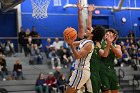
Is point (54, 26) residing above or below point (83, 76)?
below

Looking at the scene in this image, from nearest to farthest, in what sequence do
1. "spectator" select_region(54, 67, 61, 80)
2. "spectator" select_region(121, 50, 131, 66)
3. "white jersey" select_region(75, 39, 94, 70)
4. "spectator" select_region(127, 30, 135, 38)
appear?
"white jersey" select_region(75, 39, 94, 70) → "spectator" select_region(54, 67, 61, 80) → "spectator" select_region(121, 50, 131, 66) → "spectator" select_region(127, 30, 135, 38)

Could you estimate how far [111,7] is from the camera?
2103cm

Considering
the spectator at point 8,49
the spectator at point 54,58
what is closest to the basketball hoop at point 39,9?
the spectator at point 54,58

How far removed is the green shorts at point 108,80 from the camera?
671 cm

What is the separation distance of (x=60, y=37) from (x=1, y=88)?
7.59 m

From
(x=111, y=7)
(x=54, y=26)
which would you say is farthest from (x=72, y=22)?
(x=111, y=7)

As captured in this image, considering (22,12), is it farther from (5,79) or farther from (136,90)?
(136,90)

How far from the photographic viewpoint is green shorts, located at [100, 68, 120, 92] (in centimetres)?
671

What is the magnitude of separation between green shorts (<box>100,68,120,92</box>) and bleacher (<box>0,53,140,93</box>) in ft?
27.3

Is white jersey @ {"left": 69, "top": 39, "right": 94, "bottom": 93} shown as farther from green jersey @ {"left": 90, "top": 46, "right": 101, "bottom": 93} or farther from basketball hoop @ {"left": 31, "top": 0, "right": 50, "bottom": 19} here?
basketball hoop @ {"left": 31, "top": 0, "right": 50, "bottom": 19}

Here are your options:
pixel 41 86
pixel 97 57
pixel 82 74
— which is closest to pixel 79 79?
pixel 82 74

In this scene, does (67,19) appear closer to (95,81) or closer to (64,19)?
(64,19)

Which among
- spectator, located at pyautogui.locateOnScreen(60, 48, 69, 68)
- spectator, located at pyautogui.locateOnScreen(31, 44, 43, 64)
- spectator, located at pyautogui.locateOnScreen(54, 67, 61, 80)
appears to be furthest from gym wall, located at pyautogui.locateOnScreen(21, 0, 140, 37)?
spectator, located at pyautogui.locateOnScreen(54, 67, 61, 80)

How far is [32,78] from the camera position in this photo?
632 inches
